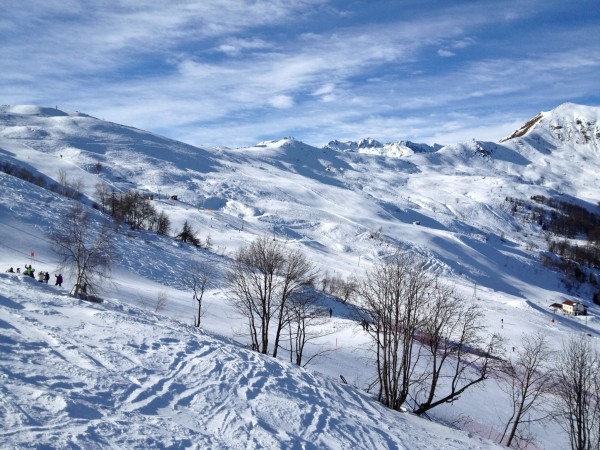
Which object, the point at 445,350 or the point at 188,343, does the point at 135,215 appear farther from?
the point at 445,350

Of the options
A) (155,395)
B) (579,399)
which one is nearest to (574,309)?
(579,399)

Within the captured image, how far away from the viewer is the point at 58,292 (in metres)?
18.7

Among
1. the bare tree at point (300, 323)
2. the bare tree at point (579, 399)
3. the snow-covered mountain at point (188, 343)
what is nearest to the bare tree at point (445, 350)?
the snow-covered mountain at point (188, 343)

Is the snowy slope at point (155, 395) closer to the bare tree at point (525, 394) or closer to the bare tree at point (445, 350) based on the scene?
the bare tree at point (445, 350)

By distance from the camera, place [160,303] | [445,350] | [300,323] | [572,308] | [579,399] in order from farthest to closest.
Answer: [572,308], [160,303], [300,323], [579,399], [445,350]

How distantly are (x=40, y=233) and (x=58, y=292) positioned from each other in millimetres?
30635

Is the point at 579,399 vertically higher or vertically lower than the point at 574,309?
lower

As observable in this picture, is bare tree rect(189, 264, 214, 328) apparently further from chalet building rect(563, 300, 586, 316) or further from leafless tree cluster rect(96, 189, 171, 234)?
chalet building rect(563, 300, 586, 316)

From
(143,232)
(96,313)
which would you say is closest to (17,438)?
(96,313)

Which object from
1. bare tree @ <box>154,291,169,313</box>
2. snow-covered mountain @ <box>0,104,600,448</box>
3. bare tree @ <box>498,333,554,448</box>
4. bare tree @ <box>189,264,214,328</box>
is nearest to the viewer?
snow-covered mountain @ <box>0,104,600,448</box>

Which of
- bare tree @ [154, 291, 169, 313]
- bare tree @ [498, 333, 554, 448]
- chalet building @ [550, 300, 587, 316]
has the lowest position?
bare tree @ [154, 291, 169, 313]

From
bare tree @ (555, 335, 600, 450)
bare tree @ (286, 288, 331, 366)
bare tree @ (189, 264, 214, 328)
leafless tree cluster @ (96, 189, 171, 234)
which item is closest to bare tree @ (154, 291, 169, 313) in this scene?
bare tree @ (189, 264, 214, 328)

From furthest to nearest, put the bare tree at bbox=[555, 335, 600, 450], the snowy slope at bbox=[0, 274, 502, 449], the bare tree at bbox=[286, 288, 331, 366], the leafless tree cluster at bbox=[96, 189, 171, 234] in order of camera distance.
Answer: the leafless tree cluster at bbox=[96, 189, 171, 234]
the bare tree at bbox=[286, 288, 331, 366]
the bare tree at bbox=[555, 335, 600, 450]
the snowy slope at bbox=[0, 274, 502, 449]

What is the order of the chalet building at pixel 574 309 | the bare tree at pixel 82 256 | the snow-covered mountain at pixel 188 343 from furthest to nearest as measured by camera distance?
the chalet building at pixel 574 309
the bare tree at pixel 82 256
the snow-covered mountain at pixel 188 343
